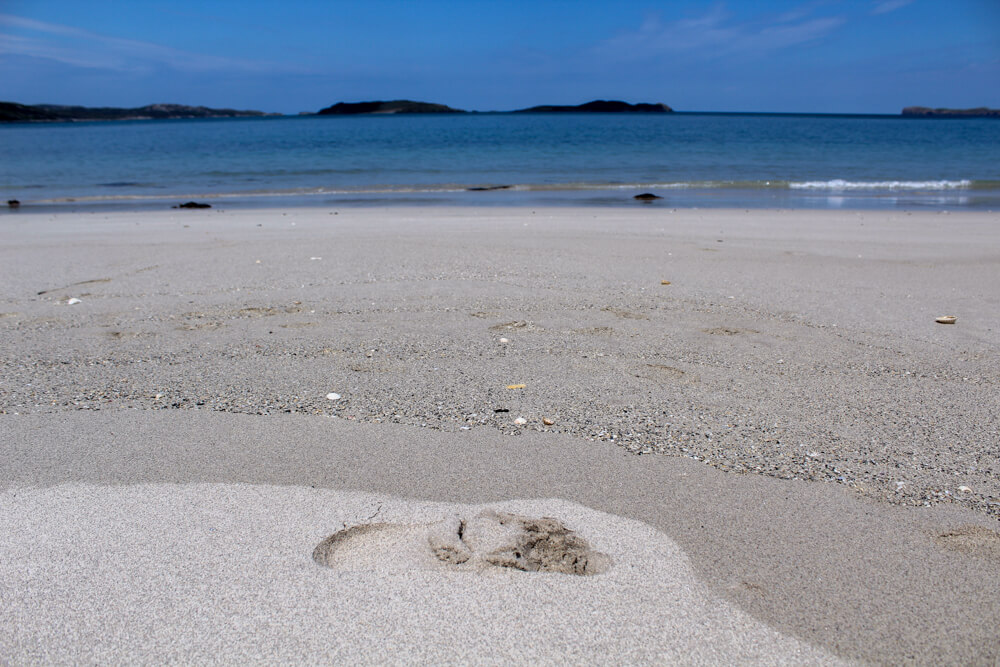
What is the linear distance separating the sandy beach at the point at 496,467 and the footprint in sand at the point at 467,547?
20mm

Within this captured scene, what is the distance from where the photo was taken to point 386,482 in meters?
2.73

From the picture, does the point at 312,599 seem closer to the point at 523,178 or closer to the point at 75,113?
the point at 523,178

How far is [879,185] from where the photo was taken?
19.1 metres

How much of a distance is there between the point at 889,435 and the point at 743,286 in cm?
301

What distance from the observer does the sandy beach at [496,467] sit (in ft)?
6.42

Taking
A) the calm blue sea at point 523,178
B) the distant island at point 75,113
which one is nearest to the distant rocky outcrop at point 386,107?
the distant island at point 75,113

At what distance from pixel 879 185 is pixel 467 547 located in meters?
20.4

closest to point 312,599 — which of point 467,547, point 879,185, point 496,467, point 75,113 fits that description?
point 467,547

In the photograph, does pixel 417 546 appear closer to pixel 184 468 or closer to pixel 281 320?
pixel 184 468

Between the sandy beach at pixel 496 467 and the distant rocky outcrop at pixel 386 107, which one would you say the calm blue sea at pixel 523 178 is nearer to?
the sandy beach at pixel 496 467

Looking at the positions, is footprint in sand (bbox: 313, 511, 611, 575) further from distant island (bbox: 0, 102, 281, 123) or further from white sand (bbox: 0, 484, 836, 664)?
distant island (bbox: 0, 102, 281, 123)

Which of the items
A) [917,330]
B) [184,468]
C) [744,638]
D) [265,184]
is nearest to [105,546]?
[184,468]

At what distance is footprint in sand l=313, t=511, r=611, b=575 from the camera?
7.29 feet

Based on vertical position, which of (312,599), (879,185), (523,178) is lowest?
(312,599)
